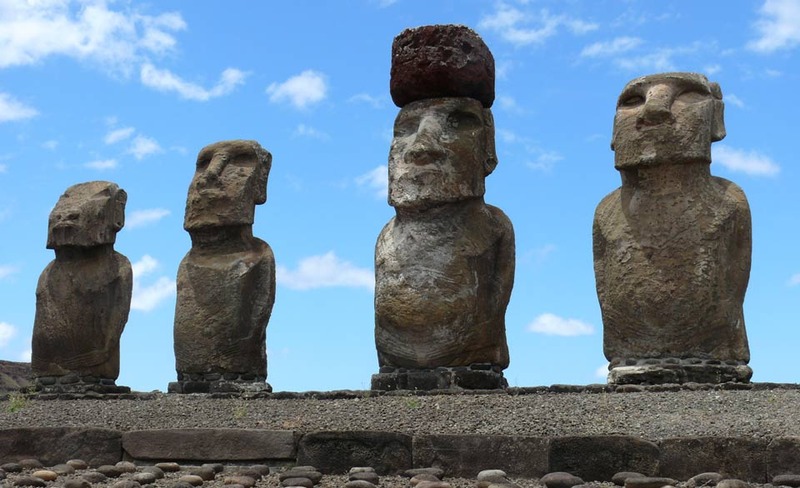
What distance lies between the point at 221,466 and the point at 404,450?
4.53ft

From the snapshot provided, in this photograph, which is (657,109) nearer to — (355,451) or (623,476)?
(623,476)

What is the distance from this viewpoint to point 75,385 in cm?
1413

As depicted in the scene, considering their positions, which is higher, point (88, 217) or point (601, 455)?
point (88, 217)

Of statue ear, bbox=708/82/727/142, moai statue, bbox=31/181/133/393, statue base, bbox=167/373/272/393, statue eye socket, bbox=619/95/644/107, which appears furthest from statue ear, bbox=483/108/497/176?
moai statue, bbox=31/181/133/393

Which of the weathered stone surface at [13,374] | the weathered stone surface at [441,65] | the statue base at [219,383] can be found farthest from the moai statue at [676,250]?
the weathered stone surface at [13,374]

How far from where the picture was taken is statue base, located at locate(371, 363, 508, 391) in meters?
10.8

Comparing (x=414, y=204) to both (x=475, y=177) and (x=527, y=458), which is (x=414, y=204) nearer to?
(x=475, y=177)

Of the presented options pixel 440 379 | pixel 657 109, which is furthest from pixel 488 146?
pixel 440 379

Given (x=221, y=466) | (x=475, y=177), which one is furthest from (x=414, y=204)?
(x=221, y=466)

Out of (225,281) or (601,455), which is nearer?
(601,455)

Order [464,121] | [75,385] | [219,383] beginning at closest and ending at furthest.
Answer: [464,121] → [219,383] → [75,385]

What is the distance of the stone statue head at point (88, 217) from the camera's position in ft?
46.6

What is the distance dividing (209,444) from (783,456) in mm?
4036

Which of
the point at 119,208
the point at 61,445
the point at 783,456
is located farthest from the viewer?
the point at 119,208
